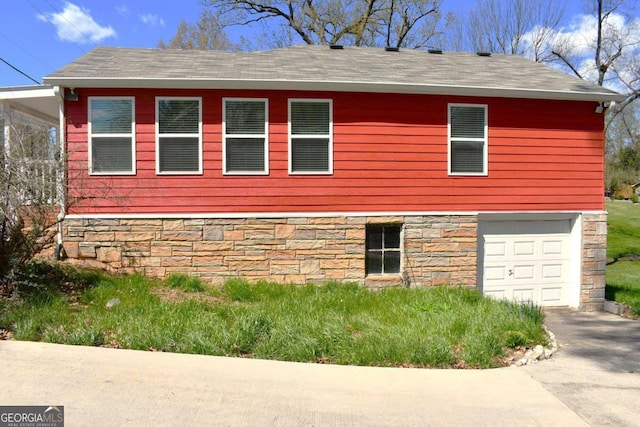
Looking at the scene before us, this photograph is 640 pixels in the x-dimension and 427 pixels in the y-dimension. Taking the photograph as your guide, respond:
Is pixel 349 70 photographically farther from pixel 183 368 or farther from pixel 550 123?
pixel 183 368

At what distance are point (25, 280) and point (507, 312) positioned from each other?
695 cm

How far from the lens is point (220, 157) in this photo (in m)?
8.98

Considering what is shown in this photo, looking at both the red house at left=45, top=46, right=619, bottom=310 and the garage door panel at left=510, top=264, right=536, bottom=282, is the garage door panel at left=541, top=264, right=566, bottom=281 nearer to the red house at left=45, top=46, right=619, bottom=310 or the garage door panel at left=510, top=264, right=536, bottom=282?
the red house at left=45, top=46, right=619, bottom=310

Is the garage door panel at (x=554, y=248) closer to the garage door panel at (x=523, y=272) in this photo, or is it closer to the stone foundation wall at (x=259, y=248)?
the garage door panel at (x=523, y=272)

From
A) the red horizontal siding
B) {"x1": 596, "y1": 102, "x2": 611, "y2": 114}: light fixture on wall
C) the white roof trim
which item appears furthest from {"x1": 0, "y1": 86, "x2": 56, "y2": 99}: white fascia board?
{"x1": 596, "y1": 102, "x2": 611, "y2": 114}: light fixture on wall

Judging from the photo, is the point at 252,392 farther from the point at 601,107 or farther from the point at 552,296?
the point at 601,107

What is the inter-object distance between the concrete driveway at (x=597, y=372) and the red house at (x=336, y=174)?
7.72 ft

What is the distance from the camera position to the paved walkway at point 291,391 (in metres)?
3.75

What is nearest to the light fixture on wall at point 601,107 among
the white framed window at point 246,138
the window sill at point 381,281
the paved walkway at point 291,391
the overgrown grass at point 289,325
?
the overgrown grass at point 289,325

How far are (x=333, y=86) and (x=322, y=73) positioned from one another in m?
0.77

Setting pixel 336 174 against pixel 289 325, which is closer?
pixel 289 325

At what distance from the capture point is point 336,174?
30.5 ft

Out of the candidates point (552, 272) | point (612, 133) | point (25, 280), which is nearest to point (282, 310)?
point (25, 280)

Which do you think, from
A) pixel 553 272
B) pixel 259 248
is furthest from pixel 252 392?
pixel 553 272
